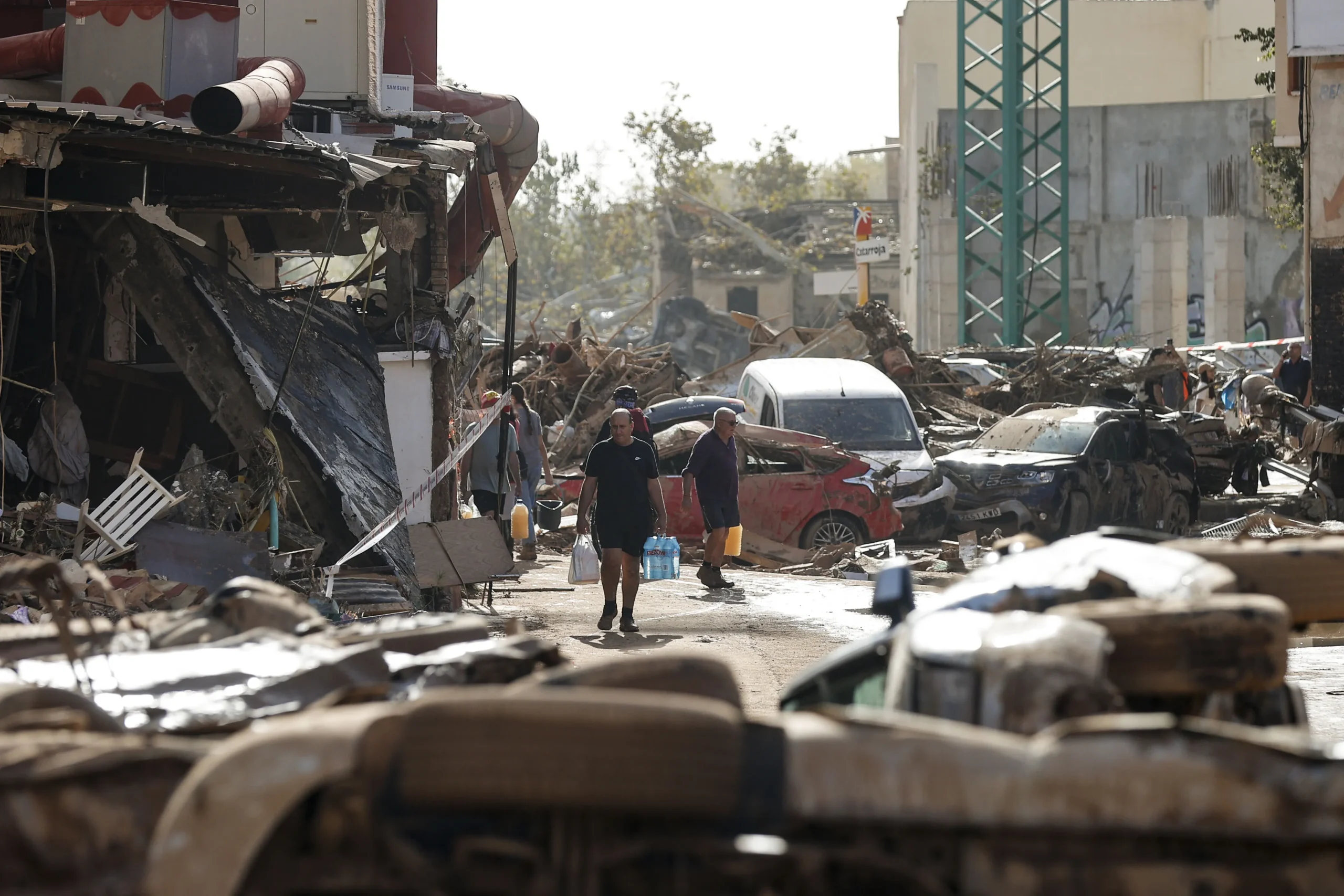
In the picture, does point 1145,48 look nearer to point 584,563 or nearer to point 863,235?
point 863,235

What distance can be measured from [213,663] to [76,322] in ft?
32.7

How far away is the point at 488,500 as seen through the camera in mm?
16391

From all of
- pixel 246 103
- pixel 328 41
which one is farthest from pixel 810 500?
pixel 246 103

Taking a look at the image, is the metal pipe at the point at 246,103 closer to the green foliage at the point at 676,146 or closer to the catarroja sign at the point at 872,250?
the catarroja sign at the point at 872,250

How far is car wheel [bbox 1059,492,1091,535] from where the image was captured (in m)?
18.0

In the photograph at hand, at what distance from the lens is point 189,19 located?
13.0 m

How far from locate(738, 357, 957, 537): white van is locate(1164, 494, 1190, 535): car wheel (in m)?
2.76

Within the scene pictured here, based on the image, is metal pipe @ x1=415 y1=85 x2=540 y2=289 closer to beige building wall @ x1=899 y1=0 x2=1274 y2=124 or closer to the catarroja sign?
the catarroja sign

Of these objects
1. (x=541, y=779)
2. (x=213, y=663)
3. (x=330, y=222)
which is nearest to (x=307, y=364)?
(x=330, y=222)

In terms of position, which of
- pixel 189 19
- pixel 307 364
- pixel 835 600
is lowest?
pixel 835 600

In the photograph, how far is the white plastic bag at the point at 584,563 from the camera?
13.8 meters

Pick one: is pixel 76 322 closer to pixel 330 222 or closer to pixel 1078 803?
pixel 330 222

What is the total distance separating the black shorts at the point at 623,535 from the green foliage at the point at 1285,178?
1818 centimetres

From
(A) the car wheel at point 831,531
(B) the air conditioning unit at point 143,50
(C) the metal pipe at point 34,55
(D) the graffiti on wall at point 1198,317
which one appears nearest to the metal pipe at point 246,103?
(B) the air conditioning unit at point 143,50
